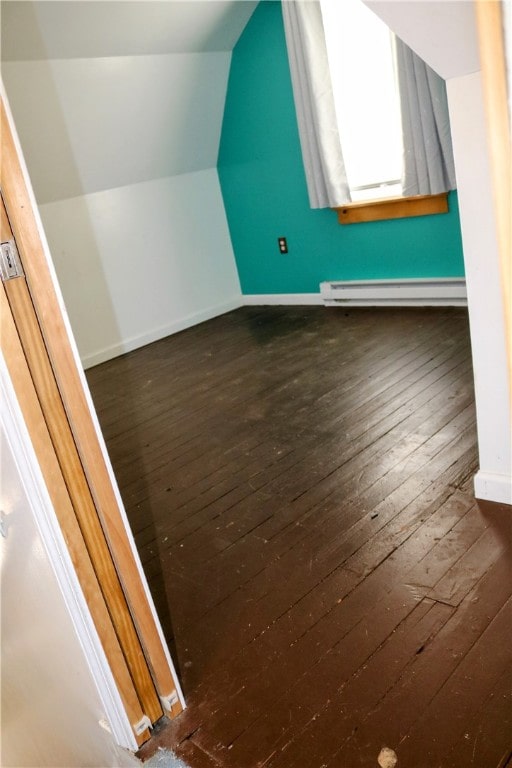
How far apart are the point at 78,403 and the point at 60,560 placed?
0.97ft

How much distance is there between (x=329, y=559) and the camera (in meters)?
1.82

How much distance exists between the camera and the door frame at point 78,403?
106 centimetres

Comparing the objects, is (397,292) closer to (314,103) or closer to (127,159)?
(314,103)

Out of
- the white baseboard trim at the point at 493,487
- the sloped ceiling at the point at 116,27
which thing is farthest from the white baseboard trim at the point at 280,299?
the white baseboard trim at the point at 493,487

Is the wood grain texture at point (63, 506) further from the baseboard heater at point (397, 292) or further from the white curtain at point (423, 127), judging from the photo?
the baseboard heater at point (397, 292)

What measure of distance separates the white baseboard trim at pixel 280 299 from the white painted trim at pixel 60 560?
12.3 ft

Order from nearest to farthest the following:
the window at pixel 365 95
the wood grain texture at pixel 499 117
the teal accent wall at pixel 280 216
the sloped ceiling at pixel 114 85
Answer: the wood grain texture at pixel 499 117 → the sloped ceiling at pixel 114 85 → the window at pixel 365 95 → the teal accent wall at pixel 280 216

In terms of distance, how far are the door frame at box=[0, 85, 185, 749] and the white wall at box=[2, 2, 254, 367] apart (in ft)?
8.17

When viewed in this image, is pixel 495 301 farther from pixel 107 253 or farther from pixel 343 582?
pixel 107 253

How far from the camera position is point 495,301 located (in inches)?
66.9

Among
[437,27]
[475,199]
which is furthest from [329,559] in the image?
[437,27]

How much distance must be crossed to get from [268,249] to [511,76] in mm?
4457

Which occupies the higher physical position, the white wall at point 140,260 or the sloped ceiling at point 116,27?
the sloped ceiling at point 116,27

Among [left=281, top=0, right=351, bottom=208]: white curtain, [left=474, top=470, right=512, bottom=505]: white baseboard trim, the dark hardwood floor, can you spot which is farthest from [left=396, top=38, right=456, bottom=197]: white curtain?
[left=474, top=470, right=512, bottom=505]: white baseboard trim
